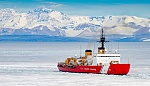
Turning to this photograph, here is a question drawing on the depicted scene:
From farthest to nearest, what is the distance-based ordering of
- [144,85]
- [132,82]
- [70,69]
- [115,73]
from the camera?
[70,69], [115,73], [132,82], [144,85]

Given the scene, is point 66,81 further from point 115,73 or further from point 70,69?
point 70,69

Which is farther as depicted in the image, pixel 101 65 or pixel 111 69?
pixel 101 65

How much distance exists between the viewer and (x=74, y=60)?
64.5 m

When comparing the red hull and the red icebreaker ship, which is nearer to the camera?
the red hull

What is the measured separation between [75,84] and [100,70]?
45.0 feet

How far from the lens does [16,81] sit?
46750mm

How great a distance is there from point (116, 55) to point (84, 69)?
14.0ft

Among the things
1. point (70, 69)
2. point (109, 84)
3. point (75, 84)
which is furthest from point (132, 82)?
point (70, 69)

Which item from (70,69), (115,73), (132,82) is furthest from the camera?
(70,69)

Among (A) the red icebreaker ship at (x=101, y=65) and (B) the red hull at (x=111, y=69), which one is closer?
(B) the red hull at (x=111, y=69)

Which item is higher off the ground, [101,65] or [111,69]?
[101,65]

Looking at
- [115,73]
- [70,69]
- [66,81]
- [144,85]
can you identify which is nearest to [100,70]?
[115,73]

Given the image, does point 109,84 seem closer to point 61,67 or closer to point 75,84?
point 75,84

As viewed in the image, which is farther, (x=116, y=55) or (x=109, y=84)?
(x=116, y=55)
